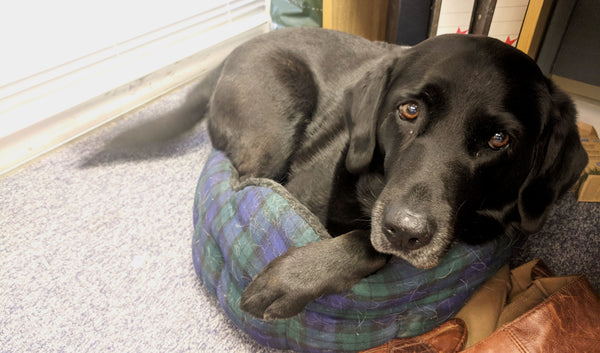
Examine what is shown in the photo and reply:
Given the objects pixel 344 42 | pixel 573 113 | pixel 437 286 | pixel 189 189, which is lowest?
pixel 189 189

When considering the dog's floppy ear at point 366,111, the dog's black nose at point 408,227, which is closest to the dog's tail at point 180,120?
the dog's floppy ear at point 366,111

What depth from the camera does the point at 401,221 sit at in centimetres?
86

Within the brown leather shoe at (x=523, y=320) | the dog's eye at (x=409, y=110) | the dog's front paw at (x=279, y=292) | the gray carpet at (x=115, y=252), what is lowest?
the gray carpet at (x=115, y=252)

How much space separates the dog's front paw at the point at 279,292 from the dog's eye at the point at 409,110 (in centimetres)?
44

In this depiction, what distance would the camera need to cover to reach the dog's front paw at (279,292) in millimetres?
981

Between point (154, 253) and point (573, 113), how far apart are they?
1367 mm

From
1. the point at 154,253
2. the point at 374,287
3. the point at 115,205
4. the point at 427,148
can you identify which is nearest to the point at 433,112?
the point at 427,148

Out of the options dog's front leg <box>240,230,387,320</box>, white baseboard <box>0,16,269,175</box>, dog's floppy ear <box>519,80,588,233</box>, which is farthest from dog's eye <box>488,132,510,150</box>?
white baseboard <box>0,16,269,175</box>

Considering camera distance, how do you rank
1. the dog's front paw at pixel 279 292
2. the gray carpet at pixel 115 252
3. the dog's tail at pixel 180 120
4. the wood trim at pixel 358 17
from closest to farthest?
the dog's front paw at pixel 279 292 → the gray carpet at pixel 115 252 → the dog's tail at pixel 180 120 → the wood trim at pixel 358 17

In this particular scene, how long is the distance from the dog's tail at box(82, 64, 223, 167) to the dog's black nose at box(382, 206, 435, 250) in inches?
47.0

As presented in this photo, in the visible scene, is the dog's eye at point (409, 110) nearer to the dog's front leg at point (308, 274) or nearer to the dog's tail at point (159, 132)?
the dog's front leg at point (308, 274)

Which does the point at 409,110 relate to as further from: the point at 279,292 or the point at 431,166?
the point at 279,292

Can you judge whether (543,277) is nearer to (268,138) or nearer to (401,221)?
(401,221)

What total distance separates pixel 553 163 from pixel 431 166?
34 cm
